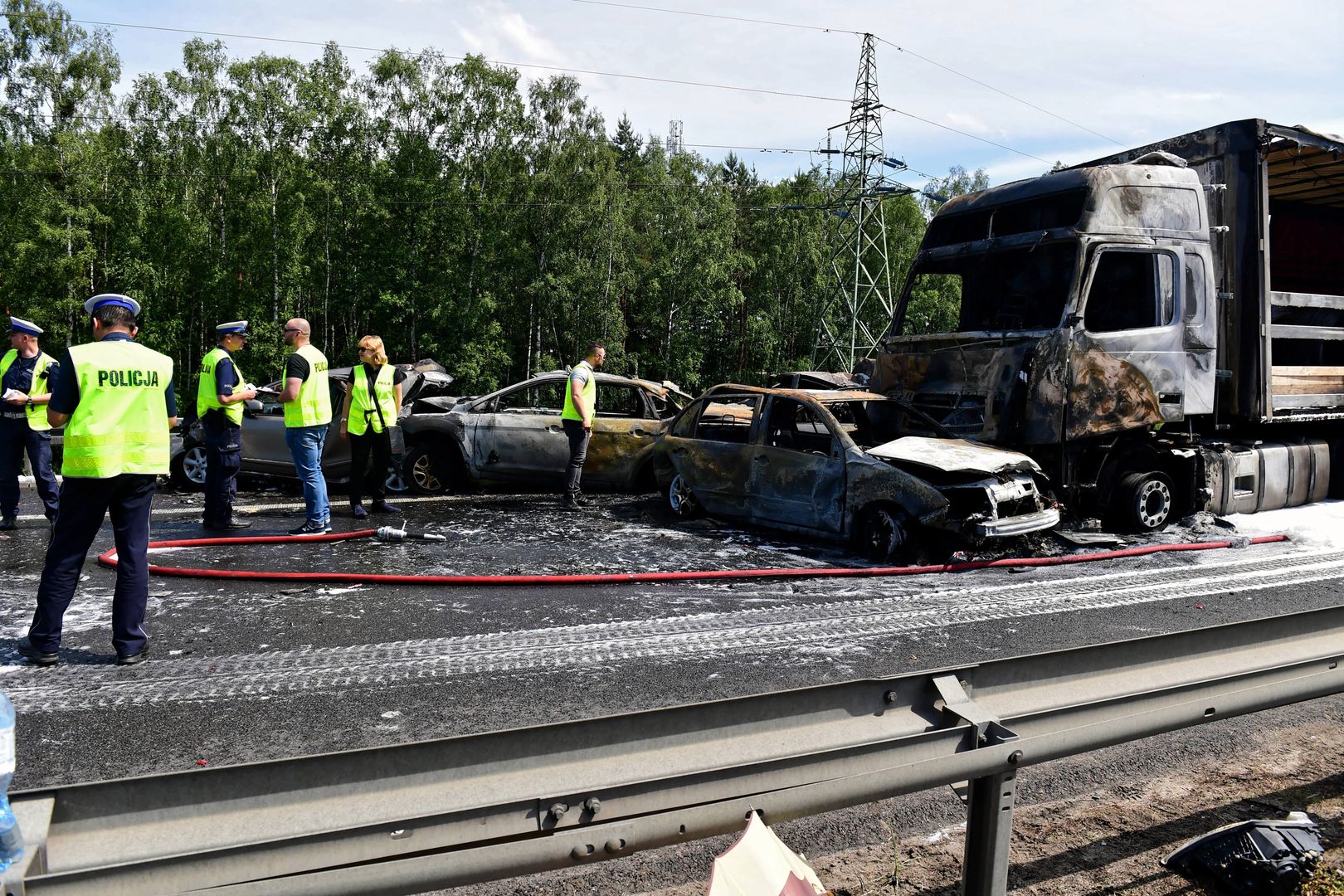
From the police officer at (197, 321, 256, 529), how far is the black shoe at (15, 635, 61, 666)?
3.34 meters

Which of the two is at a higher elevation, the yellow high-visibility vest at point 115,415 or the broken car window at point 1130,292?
the broken car window at point 1130,292

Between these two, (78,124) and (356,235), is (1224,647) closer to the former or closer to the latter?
(356,235)

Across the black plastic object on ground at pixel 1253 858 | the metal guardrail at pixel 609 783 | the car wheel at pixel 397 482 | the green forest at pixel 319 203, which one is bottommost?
the black plastic object on ground at pixel 1253 858

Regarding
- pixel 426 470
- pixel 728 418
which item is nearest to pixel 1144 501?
pixel 728 418

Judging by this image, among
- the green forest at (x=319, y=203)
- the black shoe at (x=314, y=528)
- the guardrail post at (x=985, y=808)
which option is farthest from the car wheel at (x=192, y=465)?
the green forest at (x=319, y=203)

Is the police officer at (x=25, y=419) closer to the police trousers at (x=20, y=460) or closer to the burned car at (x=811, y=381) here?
the police trousers at (x=20, y=460)

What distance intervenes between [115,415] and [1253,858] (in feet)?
17.5

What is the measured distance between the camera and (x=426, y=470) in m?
11.5

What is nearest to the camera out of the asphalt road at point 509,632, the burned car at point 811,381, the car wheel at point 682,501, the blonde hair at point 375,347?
the asphalt road at point 509,632

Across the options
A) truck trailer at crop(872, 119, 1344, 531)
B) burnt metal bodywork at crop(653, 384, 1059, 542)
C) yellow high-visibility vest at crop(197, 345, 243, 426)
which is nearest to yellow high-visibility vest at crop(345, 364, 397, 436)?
yellow high-visibility vest at crop(197, 345, 243, 426)

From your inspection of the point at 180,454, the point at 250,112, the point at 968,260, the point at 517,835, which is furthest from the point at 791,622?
the point at 250,112

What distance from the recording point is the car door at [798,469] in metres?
8.17

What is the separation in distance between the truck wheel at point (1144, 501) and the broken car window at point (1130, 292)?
143 cm

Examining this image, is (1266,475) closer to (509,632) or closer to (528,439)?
(528,439)
